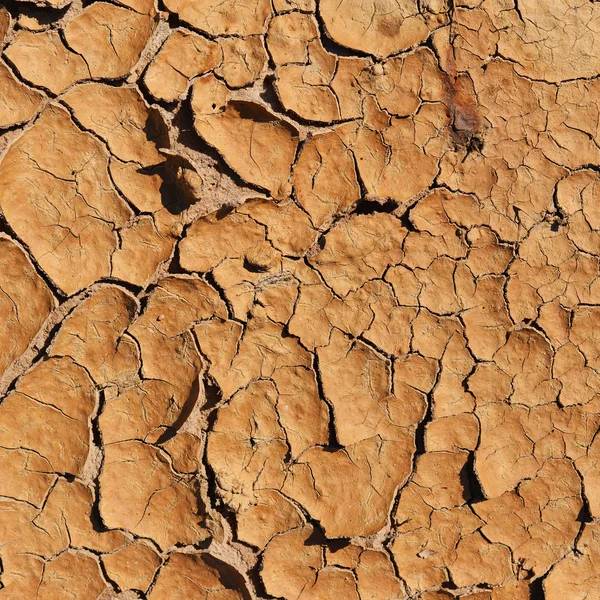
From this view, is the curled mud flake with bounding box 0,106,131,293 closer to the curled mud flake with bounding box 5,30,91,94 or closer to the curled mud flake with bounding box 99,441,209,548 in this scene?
the curled mud flake with bounding box 5,30,91,94

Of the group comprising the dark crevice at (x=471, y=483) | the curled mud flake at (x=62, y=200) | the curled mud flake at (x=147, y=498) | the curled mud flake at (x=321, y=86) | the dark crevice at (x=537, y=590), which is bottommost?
the curled mud flake at (x=147, y=498)

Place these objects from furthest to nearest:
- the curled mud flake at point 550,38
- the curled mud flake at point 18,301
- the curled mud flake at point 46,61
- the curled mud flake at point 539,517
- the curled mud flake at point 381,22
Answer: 1. the curled mud flake at point 550,38
2. the curled mud flake at point 381,22
3. the curled mud flake at point 539,517
4. the curled mud flake at point 46,61
5. the curled mud flake at point 18,301

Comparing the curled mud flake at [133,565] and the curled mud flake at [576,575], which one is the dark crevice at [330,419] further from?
the curled mud flake at [576,575]

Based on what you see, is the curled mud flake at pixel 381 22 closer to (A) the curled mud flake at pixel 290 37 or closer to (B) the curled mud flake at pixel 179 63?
(A) the curled mud flake at pixel 290 37

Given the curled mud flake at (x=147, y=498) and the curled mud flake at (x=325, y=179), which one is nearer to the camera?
the curled mud flake at (x=147, y=498)

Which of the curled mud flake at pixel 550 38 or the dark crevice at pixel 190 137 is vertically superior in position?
the curled mud flake at pixel 550 38

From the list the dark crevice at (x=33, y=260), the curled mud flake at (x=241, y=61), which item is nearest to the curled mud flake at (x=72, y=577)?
the dark crevice at (x=33, y=260)

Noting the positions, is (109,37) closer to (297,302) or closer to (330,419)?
(297,302)

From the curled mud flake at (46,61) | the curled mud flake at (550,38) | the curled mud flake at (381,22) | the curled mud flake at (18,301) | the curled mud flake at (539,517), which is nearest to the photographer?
the curled mud flake at (18,301)
